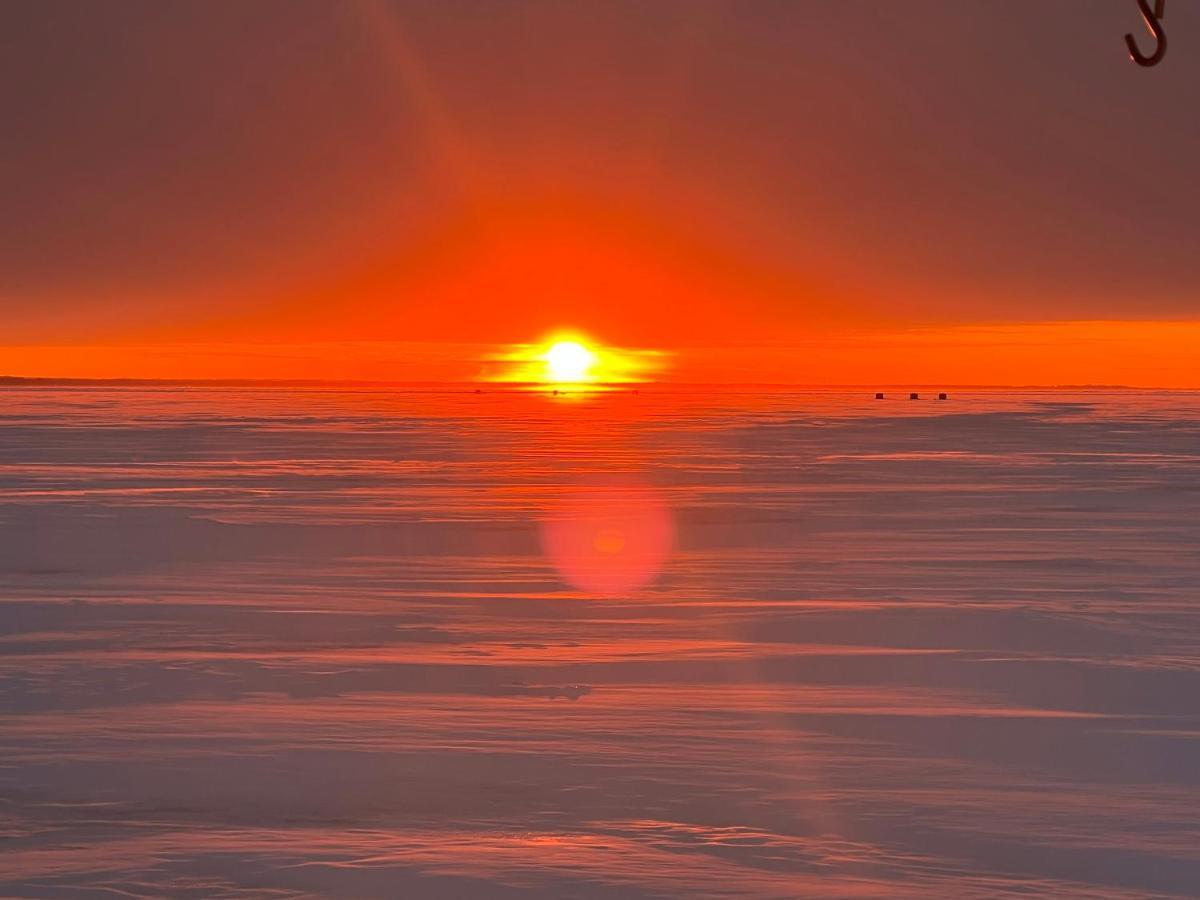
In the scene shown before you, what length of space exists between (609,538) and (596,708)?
871cm

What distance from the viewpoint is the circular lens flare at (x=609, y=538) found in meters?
14.5

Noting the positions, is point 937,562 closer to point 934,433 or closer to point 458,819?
point 458,819

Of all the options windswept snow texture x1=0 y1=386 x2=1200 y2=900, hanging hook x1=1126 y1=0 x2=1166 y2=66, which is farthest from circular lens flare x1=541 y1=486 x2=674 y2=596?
hanging hook x1=1126 y1=0 x2=1166 y2=66

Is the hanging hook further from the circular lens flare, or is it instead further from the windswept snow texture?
the circular lens flare

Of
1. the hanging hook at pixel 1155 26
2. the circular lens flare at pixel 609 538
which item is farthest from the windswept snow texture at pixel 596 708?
the hanging hook at pixel 1155 26

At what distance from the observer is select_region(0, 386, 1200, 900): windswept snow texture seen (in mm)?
6398

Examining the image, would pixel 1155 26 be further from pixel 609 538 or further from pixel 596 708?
pixel 609 538

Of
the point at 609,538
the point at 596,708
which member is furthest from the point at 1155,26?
the point at 609,538

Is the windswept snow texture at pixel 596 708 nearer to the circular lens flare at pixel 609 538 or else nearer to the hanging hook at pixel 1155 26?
the circular lens flare at pixel 609 538

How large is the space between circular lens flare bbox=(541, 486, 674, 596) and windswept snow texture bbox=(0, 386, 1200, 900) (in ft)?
0.78

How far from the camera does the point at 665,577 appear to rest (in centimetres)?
1448

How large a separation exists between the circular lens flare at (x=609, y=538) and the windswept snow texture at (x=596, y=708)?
0.78 ft

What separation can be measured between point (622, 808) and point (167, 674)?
149 inches

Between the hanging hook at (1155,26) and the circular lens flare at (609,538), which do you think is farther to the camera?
the circular lens flare at (609,538)
